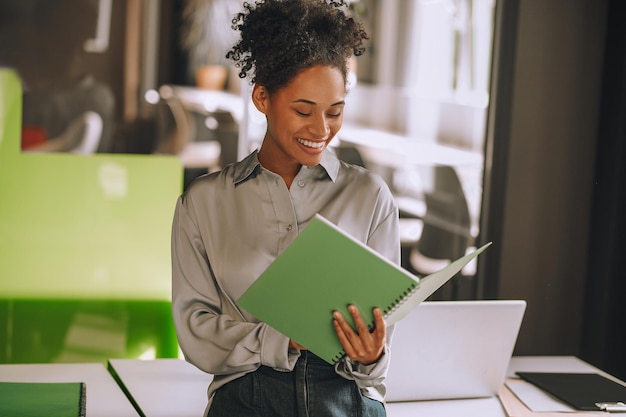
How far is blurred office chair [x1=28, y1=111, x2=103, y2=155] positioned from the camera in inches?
139

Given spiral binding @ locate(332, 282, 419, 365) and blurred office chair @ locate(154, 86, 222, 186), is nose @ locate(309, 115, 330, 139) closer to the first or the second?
spiral binding @ locate(332, 282, 419, 365)

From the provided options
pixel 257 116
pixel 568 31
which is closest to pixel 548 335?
pixel 568 31

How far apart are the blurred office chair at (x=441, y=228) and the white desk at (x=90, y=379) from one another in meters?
1.52

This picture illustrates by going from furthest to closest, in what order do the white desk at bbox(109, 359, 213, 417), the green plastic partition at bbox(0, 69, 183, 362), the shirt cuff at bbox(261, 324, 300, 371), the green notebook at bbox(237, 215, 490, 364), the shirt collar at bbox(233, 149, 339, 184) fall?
the green plastic partition at bbox(0, 69, 183, 362) < the white desk at bbox(109, 359, 213, 417) < the shirt collar at bbox(233, 149, 339, 184) < the shirt cuff at bbox(261, 324, 300, 371) < the green notebook at bbox(237, 215, 490, 364)

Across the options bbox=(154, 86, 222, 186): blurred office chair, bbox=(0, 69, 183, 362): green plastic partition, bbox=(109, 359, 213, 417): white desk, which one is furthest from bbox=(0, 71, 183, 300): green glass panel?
bbox=(154, 86, 222, 186): blurred office chair

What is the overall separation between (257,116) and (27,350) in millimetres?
1356

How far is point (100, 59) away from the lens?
356 centimetres

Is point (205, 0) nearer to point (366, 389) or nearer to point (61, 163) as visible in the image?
point (61, 163)

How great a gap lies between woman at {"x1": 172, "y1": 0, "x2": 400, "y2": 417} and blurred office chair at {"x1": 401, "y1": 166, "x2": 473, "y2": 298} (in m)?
1.82

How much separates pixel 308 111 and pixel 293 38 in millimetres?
138

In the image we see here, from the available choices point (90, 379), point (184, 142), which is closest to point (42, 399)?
point (90, 379)

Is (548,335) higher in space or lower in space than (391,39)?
lower

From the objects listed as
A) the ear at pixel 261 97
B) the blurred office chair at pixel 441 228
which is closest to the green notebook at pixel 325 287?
the ear at pixel 261 97


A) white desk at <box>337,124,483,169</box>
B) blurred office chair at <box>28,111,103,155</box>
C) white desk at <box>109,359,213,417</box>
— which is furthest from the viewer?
white desk at <box>337,124,483,169</box>
